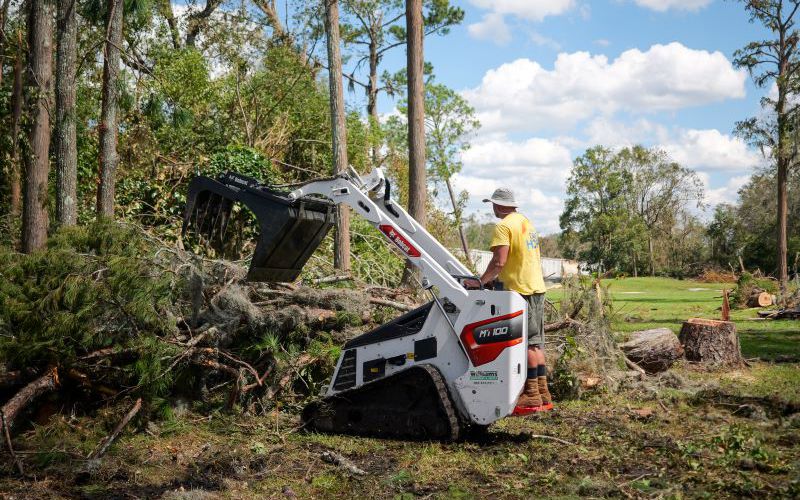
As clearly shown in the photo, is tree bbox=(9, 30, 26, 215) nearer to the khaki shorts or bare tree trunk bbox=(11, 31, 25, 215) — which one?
bare tree trunk bbox=(11, 31, 25, 215)

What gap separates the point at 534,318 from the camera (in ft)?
21.0

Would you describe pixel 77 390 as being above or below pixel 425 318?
below

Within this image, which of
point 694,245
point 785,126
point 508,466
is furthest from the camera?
point 694,245

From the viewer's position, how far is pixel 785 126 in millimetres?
27688

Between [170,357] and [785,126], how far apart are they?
90.0ft

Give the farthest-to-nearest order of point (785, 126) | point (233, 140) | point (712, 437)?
point (785, 126)
point (233, 140)
point (712, 437)

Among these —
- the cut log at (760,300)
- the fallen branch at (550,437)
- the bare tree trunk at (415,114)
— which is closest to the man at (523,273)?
the fallen branch at (550,437)

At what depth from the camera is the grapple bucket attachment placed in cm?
652

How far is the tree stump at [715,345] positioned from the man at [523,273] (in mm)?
4272

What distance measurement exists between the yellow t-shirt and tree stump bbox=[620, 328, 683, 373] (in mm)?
3409

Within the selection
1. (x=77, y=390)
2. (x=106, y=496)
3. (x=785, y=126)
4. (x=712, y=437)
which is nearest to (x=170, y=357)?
(x=77, y=390)

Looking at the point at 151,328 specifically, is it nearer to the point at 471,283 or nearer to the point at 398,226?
the point at 398,226

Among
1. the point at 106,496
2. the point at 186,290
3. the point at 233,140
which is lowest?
the point at 106,496

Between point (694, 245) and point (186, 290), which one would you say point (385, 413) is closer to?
point (186, 290)
